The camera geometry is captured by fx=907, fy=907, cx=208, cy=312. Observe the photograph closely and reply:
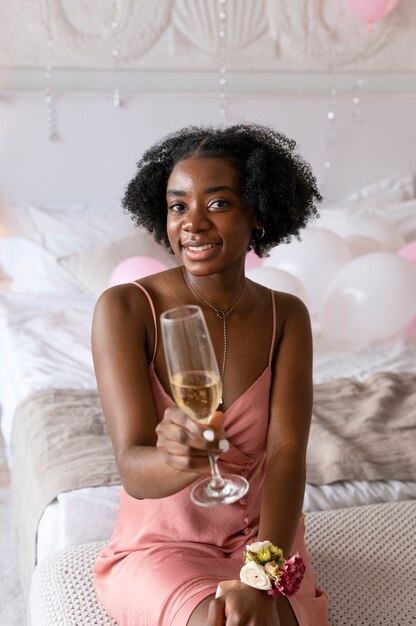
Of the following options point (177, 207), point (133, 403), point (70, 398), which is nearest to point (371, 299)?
point (70, 398)

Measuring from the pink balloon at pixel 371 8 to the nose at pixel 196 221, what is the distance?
2.56m

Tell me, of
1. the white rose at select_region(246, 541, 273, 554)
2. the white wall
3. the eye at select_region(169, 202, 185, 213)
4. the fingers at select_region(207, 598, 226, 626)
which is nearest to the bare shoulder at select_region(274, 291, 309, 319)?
the eye at select_region(169, 202, 185, 213)

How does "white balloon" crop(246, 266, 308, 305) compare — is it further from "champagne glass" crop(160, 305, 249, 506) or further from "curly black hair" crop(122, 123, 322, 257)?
"champagne glass" crop(160, 305, 249, 506)

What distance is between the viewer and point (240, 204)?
1.54 meters

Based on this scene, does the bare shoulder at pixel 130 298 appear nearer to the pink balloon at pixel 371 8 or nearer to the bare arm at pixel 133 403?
the bare arm at pixel 133 403

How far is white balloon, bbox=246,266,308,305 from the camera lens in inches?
113

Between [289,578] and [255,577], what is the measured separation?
0.16 ft

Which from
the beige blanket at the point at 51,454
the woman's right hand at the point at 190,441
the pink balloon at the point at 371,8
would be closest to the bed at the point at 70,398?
the beige blanket at the point at 51,454

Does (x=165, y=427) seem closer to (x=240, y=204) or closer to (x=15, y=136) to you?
(x=240, y=204)

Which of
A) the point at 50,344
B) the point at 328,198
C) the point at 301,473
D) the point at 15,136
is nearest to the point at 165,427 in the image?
the point at 301,473

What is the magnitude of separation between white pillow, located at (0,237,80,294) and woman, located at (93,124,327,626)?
182 cm

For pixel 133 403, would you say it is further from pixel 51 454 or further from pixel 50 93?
pixel 50 93

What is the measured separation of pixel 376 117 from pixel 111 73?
3.90ft

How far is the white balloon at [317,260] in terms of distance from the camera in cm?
311
